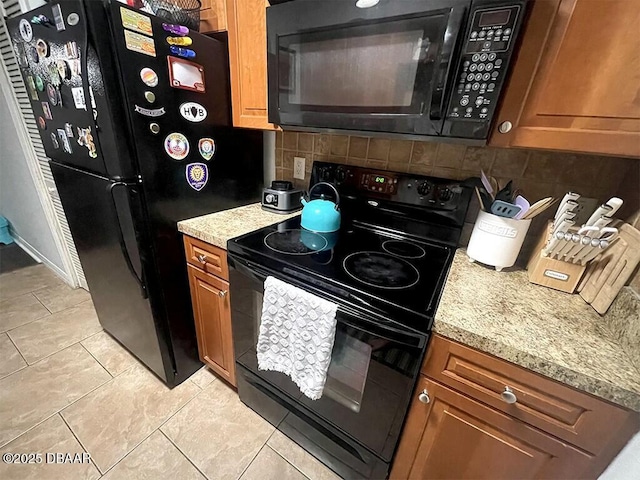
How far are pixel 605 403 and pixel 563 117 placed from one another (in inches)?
26.1

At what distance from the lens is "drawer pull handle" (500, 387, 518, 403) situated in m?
0.63

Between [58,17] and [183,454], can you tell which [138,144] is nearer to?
[58,17]

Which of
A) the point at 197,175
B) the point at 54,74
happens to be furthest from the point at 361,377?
the point at 54,74

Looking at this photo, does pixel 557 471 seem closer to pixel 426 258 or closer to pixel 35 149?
pixel 426 258

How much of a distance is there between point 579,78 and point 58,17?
60.0 inches

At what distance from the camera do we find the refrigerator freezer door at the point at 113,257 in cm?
105

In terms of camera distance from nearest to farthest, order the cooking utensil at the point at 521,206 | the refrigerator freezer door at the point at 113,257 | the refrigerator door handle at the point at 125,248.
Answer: the cooking utensil at the point at 521,206 → the refrigerator door handle at the point at 125,248 → the refrigerator freezer door at the point at 113,257

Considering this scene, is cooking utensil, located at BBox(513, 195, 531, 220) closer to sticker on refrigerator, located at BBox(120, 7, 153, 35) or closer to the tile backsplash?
the tile backsplash

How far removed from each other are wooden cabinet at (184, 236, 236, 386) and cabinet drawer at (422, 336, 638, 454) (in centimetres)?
82

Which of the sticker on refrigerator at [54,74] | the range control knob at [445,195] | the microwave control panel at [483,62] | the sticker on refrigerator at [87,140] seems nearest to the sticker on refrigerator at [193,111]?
the sticker on refrigerator at [87,140]

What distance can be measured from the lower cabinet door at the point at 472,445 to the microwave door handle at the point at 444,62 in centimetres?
76

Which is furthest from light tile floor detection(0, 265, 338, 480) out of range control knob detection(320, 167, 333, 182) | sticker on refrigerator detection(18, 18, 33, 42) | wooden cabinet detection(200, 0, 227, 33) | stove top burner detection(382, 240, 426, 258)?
wooden cabinet detection(200, 0, 227, 33)

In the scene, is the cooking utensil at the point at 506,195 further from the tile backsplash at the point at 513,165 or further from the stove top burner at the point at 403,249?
the stove top burner at the point at 403,249

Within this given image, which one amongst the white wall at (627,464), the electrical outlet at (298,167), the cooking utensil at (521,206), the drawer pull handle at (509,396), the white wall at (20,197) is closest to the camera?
the white wall at (627,464)
